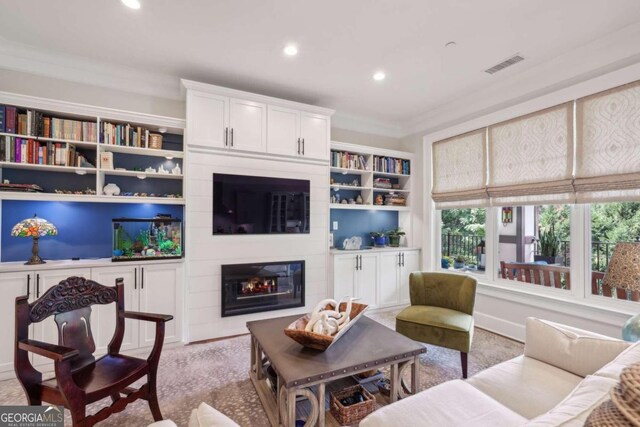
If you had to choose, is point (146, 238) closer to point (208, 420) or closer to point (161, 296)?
point (161, 296)

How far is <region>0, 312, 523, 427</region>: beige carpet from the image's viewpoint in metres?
1.99

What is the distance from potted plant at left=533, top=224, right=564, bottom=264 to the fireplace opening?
2.80m

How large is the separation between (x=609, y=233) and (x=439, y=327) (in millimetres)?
1939

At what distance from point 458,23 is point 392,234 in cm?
298

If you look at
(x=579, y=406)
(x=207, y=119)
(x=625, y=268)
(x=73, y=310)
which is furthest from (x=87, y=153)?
(x=625, y=268)

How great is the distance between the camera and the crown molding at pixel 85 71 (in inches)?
109

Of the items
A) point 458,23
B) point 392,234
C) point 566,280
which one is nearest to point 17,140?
point 458,23

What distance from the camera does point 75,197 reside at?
2807 millimetres

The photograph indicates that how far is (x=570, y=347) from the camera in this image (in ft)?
5.47

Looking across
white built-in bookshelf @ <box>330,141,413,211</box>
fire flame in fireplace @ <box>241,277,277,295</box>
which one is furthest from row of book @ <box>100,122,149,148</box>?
white built-in bookshelf @ <box>330,141,413,211</box>

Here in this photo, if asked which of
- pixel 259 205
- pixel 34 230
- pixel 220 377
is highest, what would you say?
pixel 259 205

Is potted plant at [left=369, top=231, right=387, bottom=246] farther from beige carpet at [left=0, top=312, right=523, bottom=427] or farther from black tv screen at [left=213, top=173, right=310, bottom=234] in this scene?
beige carpet at [left=0, top=312, right=523, bottom=427]

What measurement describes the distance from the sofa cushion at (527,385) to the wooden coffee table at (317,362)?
42cm

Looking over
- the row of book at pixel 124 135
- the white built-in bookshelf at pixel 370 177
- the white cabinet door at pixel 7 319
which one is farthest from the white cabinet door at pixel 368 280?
the white cabinet door at pixel 7 319
